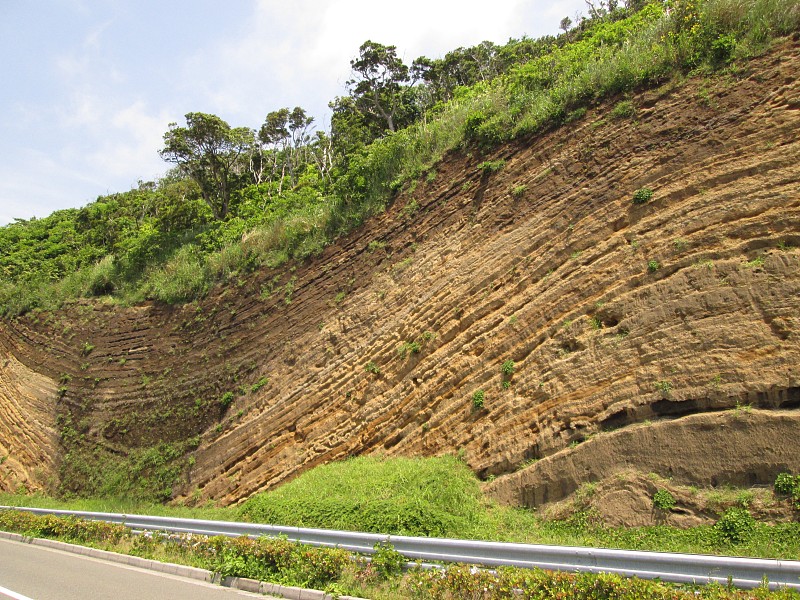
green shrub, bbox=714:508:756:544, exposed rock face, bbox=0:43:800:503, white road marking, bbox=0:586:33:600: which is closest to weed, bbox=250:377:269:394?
exposed rock face, bbox=0:43:800:503

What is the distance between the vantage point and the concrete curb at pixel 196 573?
6571mm

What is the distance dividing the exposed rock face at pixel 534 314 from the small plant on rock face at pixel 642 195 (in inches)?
3.4

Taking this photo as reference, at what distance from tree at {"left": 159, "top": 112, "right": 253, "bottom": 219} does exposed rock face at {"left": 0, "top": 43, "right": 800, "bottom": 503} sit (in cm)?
779

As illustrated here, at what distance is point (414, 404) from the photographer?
37.6 feet

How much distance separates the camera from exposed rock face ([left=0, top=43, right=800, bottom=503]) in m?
8.09

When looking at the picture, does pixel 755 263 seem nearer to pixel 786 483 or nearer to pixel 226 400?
pixel 786 483

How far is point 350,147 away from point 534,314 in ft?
43.8

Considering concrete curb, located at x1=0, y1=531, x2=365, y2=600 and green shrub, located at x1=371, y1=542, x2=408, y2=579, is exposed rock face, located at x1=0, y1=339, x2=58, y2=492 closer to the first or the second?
concrete curb, located at x1=0, y1=531, x2=365, y2=600

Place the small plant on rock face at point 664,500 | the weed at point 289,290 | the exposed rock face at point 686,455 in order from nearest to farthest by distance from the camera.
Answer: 1. the exposed rock face at point 686,455
2. the small plant on rock face at point 664,500
3. the weed at point 289,290

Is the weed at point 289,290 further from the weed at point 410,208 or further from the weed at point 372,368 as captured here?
the weed at point 372,368

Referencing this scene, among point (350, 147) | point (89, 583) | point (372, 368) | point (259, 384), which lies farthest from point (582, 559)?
point (350, 147)

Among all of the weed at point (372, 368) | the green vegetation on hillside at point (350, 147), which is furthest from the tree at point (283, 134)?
the weed at point (372, 368)

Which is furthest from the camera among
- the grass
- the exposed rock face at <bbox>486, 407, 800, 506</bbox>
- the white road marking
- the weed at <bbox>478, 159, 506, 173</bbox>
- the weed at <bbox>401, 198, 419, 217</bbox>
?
the weed at <bbox>401, 198, 419, 217</bbox>

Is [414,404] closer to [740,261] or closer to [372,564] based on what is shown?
[372,564]
